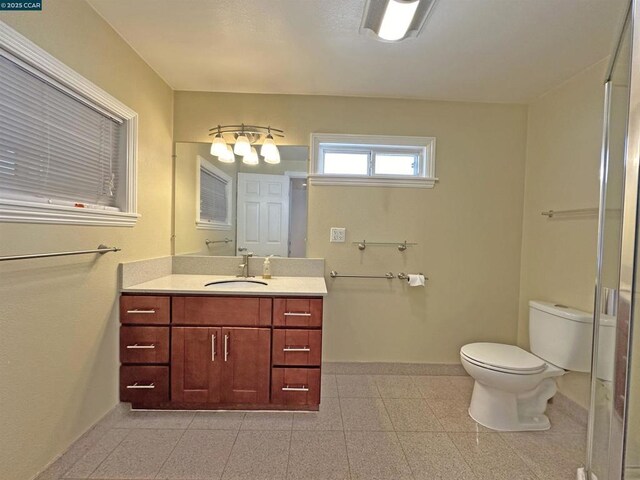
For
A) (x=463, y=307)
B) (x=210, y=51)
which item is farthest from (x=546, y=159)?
(x=210, y=51)

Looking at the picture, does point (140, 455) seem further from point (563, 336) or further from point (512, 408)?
point (563, 336)

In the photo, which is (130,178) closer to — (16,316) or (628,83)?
(16,316)

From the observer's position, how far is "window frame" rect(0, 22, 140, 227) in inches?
47.2

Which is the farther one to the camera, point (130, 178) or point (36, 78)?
point (130, 178)

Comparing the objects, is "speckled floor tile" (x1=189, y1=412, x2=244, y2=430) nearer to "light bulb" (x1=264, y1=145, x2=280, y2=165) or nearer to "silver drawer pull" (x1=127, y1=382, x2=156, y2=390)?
"silver drawer pull" (x1=127, y1=382, x2=156, y2=390)

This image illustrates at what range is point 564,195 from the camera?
2.15 meters

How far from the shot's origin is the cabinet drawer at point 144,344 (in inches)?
75.4

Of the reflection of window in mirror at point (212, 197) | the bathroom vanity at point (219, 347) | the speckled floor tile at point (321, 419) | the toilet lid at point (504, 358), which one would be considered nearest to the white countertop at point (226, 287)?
the bathroom vanity at point (219, 347)

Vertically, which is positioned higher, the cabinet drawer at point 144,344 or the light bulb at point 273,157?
the light bulb at point 273,157

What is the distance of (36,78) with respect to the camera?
1332 millimetres

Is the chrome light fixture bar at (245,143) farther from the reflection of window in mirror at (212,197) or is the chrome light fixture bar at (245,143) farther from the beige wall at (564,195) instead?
the beige wall at (564,195)

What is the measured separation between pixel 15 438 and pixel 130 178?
1.35 metres

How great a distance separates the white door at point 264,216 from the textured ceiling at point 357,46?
0.69 meters

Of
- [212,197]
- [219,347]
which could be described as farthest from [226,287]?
[212,197]
